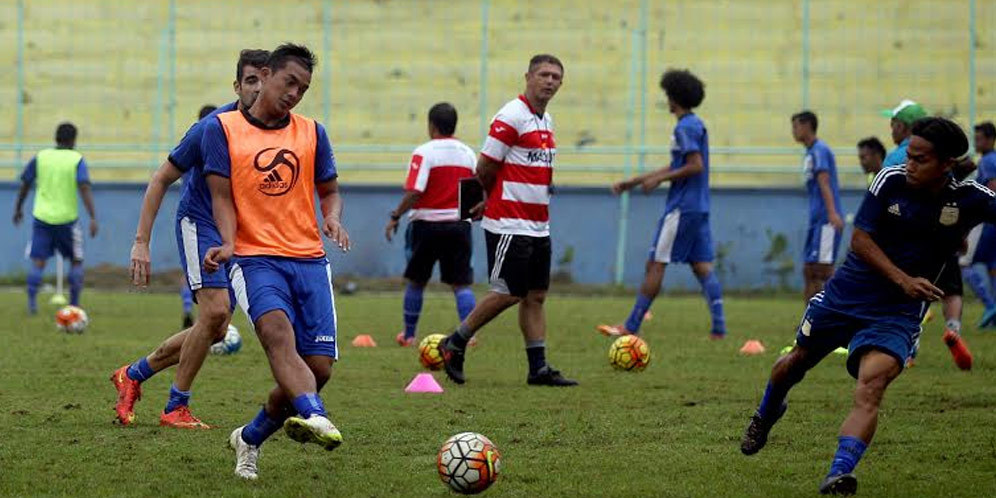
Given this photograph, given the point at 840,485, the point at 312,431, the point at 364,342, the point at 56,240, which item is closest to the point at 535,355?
the point at 364,342

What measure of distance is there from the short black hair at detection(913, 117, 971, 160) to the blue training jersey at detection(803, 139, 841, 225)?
8.32 meters

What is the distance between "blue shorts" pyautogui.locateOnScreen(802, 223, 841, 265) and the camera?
15094mm

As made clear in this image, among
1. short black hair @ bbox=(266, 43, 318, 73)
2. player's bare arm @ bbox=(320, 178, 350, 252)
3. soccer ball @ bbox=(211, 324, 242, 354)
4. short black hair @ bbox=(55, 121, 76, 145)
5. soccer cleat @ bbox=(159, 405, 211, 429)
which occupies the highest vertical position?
short black hair @ bbox=(266, 43, 318, 73)

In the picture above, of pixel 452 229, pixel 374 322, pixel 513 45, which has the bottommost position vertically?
pixel 374 322

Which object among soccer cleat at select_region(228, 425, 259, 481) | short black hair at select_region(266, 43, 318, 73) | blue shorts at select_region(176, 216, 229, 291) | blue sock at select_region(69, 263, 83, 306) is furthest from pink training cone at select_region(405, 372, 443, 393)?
blue sock at select_region(69, 263, 83, 306)

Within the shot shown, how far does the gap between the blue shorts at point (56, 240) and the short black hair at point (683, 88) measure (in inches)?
293

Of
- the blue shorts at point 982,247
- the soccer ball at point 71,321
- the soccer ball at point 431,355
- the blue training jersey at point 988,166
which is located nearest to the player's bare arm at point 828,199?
the blue training jersey at point 988,166

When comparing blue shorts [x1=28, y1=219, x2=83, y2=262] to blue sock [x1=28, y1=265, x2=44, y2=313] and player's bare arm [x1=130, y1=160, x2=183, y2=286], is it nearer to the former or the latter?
blue sock [x1=28, y1=265, x2=44, y2=313]

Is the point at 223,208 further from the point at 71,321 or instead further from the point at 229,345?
the point at 71,321

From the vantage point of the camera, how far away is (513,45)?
2677 centimetres

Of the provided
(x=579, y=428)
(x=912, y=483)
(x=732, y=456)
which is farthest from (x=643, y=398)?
(x=912, y=483)

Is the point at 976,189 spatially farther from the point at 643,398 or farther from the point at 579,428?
the point at 643,398

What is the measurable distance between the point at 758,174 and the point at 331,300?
63.2ft

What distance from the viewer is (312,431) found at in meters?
6.00
